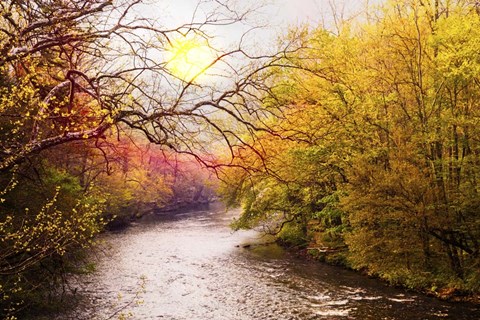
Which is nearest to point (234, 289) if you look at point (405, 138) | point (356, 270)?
point (356, 270)

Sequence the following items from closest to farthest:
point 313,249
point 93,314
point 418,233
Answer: point 93,314 < point 418,233 < point 313,249

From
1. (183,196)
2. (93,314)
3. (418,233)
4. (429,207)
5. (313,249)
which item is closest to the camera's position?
(93,314)

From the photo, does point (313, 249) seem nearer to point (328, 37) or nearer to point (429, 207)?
point (429, 207)

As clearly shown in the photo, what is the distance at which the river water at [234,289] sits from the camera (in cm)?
1430

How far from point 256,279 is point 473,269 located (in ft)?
30.1

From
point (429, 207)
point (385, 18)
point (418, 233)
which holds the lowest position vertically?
point (418, 233)

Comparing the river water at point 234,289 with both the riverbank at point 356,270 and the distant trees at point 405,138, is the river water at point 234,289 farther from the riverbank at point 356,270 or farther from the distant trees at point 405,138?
the distant trees at point 405,138

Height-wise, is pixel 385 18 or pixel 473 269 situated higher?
pixel 385 18

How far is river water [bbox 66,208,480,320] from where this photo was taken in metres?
14.3

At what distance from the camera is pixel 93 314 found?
47.2 ft

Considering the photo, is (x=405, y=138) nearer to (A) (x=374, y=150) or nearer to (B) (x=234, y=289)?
(A) (x=374, y=150)

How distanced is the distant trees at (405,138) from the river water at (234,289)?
187 centimetres

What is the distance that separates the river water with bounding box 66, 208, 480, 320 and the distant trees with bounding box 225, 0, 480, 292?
6.13 feet

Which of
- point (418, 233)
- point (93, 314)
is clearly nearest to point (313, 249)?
point (418, 233)
